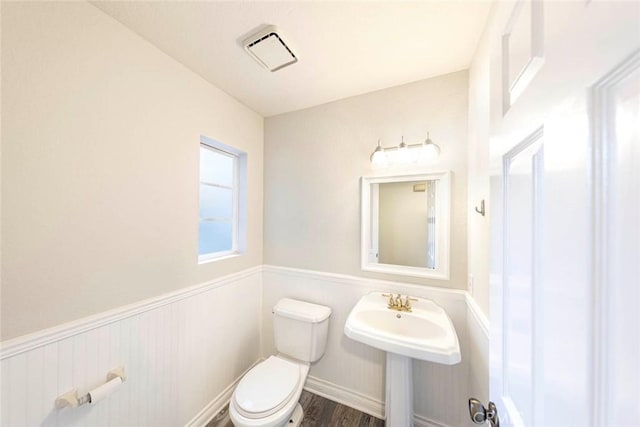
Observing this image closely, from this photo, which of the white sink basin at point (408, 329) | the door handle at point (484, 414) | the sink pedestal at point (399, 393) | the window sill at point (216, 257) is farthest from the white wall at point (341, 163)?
the door handle at point (484, 414)

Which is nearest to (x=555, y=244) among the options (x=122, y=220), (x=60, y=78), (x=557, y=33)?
(x=557, y=33)

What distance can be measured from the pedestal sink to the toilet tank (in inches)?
14.2

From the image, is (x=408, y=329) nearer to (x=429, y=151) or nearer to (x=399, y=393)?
(x=399, y=393)

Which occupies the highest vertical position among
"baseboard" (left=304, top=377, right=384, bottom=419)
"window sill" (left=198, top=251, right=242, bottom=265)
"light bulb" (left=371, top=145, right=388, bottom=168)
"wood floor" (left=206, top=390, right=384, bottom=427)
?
"light bulb" (left=371, top=145, right=388, bottom=168)

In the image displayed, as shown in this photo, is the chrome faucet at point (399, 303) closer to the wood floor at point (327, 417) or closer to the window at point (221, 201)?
the wood floor at point (327, 417)

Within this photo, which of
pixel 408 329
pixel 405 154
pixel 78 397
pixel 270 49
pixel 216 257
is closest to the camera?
pixel 78 397

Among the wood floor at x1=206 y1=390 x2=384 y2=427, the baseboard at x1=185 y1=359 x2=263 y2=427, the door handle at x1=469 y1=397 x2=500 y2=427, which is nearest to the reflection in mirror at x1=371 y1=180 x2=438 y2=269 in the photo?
the door handle at x1=469 y1=397 x2=500 y2=427

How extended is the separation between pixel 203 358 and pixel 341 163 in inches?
66.1

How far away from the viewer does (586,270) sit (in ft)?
0.95

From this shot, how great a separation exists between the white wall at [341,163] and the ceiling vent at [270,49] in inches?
20.8

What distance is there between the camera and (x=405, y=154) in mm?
1457

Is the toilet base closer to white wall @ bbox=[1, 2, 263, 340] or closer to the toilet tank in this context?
the toilet tank

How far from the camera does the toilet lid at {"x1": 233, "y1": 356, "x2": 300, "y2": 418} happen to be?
1159mm

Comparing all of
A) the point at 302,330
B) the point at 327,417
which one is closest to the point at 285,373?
the point at 302,330
